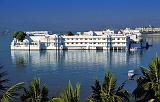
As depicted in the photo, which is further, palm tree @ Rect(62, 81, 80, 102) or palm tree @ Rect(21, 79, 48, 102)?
palm tree @ Rect(21, 79, 48, 102)

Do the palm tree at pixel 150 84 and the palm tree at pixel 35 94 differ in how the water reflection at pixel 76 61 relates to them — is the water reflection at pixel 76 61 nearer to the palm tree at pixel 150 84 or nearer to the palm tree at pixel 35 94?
the palm tree at pixel 150 84

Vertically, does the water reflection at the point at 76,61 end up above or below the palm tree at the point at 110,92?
→ below

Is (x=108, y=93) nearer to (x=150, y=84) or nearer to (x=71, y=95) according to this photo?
(x=71, y=95)

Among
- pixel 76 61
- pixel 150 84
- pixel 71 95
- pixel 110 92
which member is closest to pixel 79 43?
pixel 76 61

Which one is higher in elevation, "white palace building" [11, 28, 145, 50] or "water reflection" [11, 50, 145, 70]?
"white palace building" [11, 28, 145, 50]

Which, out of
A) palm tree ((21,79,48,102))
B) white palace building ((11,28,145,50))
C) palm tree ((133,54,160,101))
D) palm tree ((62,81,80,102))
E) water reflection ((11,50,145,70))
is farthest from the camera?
white palace building ((11,28,145,50))

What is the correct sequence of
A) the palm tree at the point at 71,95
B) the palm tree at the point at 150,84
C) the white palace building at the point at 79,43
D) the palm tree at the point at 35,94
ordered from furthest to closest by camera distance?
the white palace building at the point at 79,43, the palm tree at the point at 150,84, the palm tree at the point at 35,94, the palm tree at the point at 71,95

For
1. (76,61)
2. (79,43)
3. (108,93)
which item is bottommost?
(76,61)

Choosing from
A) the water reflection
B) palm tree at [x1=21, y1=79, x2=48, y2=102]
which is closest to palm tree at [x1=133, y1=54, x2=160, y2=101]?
palm tree at [x1=21, y1=79, x2=48, y2=102]

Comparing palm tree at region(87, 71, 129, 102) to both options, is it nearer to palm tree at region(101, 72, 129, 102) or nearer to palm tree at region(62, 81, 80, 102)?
palm tree at region(101, 72, 129, 102)

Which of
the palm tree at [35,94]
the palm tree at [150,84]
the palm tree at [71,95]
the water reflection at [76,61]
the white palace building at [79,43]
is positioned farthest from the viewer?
the white palace building at [79,43]

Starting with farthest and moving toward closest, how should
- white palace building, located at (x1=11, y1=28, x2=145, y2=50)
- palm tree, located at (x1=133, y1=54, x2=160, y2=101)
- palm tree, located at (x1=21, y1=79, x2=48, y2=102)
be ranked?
white palace building, located at (x1=11, y1=28, x2=145, y2=50)
palm tree, located at (x1=133, y1=54, x2=160, y2=101)
palm tree, located at (x1=21, y1=79, x2=48, y2=102)

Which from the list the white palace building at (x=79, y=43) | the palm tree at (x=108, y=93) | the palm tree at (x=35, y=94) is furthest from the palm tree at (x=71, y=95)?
the white palace building at (x=79, y=43)

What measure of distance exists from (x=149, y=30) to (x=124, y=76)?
8470 centimetres
